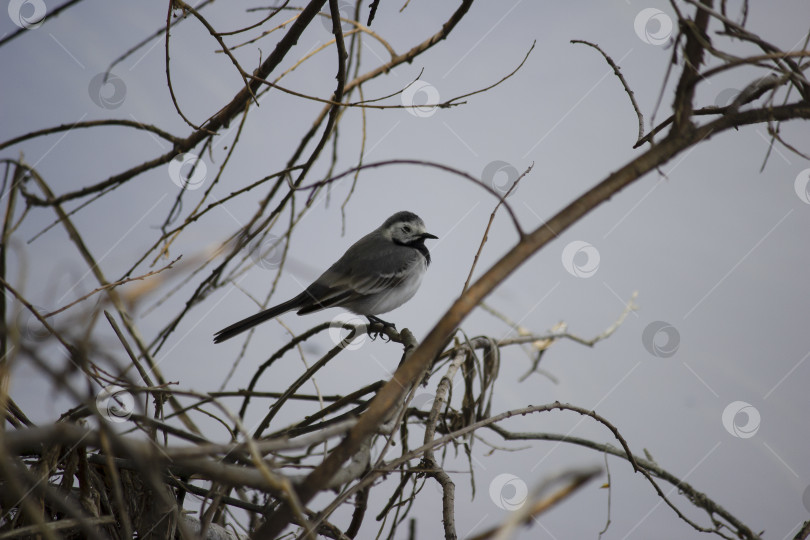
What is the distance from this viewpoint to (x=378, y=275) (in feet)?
7.36

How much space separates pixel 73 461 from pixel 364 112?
0.85 meters

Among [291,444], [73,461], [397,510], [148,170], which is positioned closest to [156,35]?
[148,170]

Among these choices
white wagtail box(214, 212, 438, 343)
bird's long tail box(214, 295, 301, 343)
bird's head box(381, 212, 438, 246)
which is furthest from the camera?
bird's head box(381, 212, 438, 246)

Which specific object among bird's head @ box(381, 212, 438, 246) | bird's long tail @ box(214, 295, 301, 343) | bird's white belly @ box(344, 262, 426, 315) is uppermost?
bird's head @ box(381, 212, 438, 246)

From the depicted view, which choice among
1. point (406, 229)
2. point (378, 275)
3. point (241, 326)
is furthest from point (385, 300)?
point (241, 326)

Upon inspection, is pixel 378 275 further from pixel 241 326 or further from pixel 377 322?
pixel 241 326

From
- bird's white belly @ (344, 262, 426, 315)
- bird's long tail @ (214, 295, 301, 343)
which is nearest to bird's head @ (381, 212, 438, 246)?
bird's white belly @ (344, 262, 426, 315)

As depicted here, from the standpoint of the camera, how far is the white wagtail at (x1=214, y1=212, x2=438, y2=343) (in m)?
2.18

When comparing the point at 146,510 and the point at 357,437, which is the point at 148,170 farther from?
the point at 357,437

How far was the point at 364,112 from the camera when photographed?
1.39m

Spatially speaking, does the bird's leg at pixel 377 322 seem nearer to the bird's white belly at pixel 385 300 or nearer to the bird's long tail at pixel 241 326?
the bird's white belly at pixel 385 300

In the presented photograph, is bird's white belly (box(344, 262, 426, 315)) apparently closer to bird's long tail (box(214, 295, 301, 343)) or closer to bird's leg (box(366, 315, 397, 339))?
bird's leg (box(366, 315, 397, 339))

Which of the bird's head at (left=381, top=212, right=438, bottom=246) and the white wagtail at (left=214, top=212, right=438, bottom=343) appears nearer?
the white wagtail at (left=214, top=212, right=438, bottom=343)

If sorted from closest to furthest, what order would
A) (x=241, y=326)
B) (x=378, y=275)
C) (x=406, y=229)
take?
(x=241, y=326), (x=378, y=275), (x=406, y=229)
